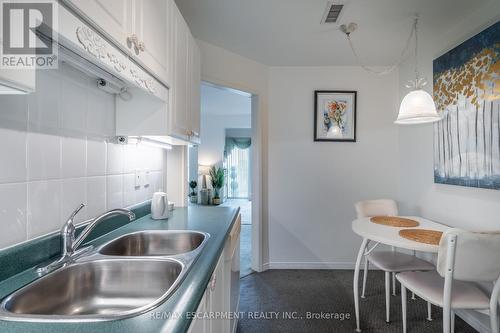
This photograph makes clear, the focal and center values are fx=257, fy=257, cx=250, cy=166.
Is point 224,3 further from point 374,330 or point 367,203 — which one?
point 374,330

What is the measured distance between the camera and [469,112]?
1.87 meters

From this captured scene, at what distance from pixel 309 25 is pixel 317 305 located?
7.71 ft

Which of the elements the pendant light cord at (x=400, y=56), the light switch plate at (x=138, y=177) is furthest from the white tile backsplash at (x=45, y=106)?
the pendant light cord at (x=400, y=56)

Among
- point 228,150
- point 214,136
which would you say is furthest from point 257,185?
point 228,150

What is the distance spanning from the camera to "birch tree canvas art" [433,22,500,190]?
1675 millimetres

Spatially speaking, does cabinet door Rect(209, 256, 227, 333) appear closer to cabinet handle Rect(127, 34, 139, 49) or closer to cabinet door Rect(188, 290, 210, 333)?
cabinet door Rect(188, 290, 210, 333)

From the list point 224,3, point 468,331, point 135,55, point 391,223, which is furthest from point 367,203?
point 135,55

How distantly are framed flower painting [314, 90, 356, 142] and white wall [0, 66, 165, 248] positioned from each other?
2204 millimetres

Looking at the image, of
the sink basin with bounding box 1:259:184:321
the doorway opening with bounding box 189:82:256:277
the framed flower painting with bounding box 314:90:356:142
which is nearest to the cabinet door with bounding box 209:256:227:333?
the sink basin with bounding box 1:259:184:321

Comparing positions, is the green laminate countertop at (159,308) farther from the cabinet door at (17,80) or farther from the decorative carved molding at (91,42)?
the decorative carved molding at (91,42)

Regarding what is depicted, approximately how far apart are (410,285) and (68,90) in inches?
84.4

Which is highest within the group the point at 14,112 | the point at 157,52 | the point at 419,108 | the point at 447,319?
the point at 157,52

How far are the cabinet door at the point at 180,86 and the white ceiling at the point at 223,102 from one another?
9.18 ft

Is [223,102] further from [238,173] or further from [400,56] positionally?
[400,56]
